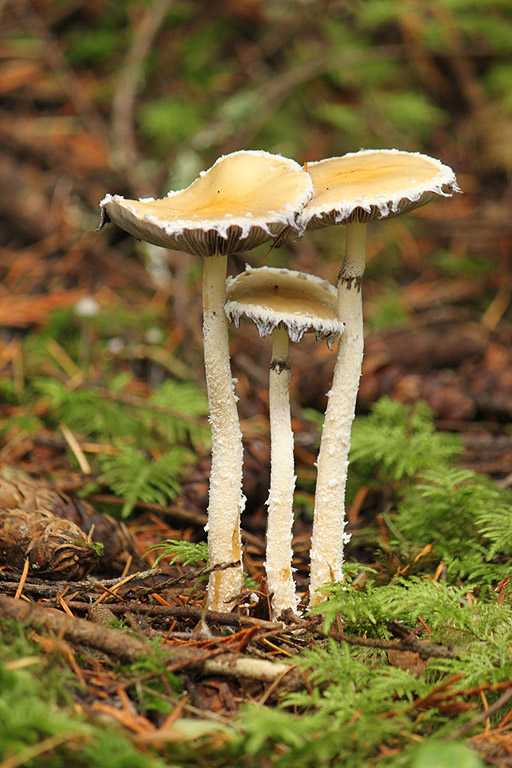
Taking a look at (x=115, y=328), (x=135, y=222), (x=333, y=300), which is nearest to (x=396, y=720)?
(x=333, y=300)

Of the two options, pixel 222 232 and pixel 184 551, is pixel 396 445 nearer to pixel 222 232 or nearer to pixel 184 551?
pixel 184 551

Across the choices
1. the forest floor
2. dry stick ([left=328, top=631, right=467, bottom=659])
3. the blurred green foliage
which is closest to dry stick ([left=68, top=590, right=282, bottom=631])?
the forest floor

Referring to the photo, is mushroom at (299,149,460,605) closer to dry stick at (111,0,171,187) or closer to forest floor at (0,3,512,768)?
forest floor at (0,3,512,768)

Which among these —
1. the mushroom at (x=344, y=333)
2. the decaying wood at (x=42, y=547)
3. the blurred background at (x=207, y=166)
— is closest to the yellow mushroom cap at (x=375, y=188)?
the mushroom at (x=344, y=333)

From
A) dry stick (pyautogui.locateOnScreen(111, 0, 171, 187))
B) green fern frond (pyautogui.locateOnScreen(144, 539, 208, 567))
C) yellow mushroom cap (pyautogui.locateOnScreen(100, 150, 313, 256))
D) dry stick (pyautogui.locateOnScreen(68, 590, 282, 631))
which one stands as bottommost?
dry stick (pyautogui.locateOnScreen(68, 590, 282, 631))

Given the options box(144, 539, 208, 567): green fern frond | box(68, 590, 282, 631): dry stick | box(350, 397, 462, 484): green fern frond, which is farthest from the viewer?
box(350, 397, 462, 484): green fern frond

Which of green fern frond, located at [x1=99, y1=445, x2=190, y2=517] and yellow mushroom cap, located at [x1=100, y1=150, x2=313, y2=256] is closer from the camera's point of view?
yellow mushroom cap, located at [x1=100, y1=150, x2=313, y2=256]

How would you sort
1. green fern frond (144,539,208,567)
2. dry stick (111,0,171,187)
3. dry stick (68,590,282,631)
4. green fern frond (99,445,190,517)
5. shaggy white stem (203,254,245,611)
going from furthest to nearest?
dry stick (111,0,171,187)
green fern frond (99,445,190,517)
green fern frond (144,539,208,567)
shaggy white stem (203,254,245,611)
dry stick (68,590,282,631)
